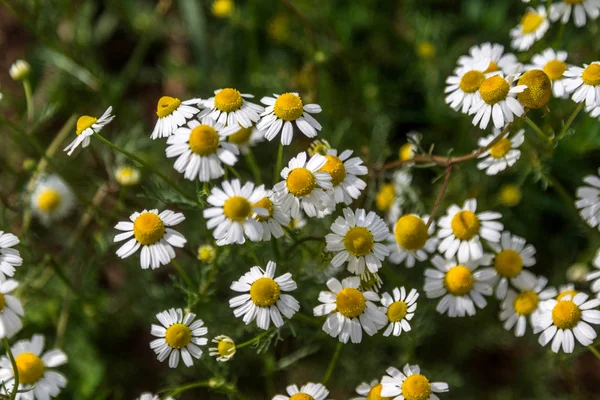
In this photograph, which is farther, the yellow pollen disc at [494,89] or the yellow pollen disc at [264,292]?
the yellow pollen disc at [494,89]

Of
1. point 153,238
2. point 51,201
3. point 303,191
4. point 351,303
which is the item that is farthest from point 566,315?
point 51,201

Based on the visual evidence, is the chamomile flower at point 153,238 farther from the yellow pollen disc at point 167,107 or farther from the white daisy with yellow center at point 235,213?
the yellow pollen disc at point 167,107

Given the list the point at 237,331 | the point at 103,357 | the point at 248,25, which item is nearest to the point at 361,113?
the point at 248,25

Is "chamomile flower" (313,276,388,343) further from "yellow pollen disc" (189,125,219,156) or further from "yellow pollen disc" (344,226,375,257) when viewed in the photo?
"yellow pollen disc" (189,125,219,156)

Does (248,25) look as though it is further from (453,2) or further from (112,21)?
(453,2)

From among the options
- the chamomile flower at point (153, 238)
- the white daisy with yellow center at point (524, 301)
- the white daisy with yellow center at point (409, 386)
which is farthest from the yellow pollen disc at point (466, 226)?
the chamomile flower at point (153, 238)

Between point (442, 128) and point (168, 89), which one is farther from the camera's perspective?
point (168, 89)

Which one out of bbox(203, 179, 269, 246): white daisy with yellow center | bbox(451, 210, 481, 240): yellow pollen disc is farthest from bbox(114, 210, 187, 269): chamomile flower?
bbox(451, 210, 481, 240): yellow pollen disc

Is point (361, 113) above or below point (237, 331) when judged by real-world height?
above
